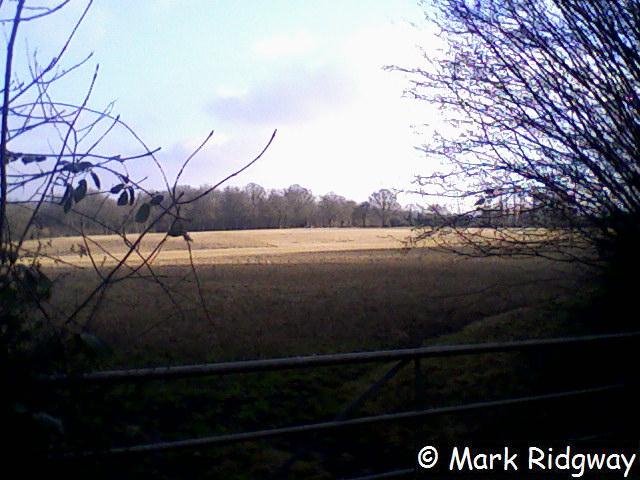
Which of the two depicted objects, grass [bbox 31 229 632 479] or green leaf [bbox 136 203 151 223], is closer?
green leaf [bbox 136 203 151 223]

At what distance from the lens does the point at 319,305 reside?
56.6 feet

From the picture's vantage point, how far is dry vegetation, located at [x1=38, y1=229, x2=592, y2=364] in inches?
427

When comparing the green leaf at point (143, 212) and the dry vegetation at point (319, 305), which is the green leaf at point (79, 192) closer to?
the green leaf at point (143, 212)

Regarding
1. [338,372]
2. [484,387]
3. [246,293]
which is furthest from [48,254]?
[246,293]

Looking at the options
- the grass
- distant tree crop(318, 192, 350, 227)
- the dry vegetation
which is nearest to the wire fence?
the grass

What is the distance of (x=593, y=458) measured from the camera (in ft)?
20.9

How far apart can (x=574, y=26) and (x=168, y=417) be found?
7686mm

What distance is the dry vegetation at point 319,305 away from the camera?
35.6 feet

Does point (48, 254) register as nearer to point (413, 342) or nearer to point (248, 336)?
point (248, 336)
